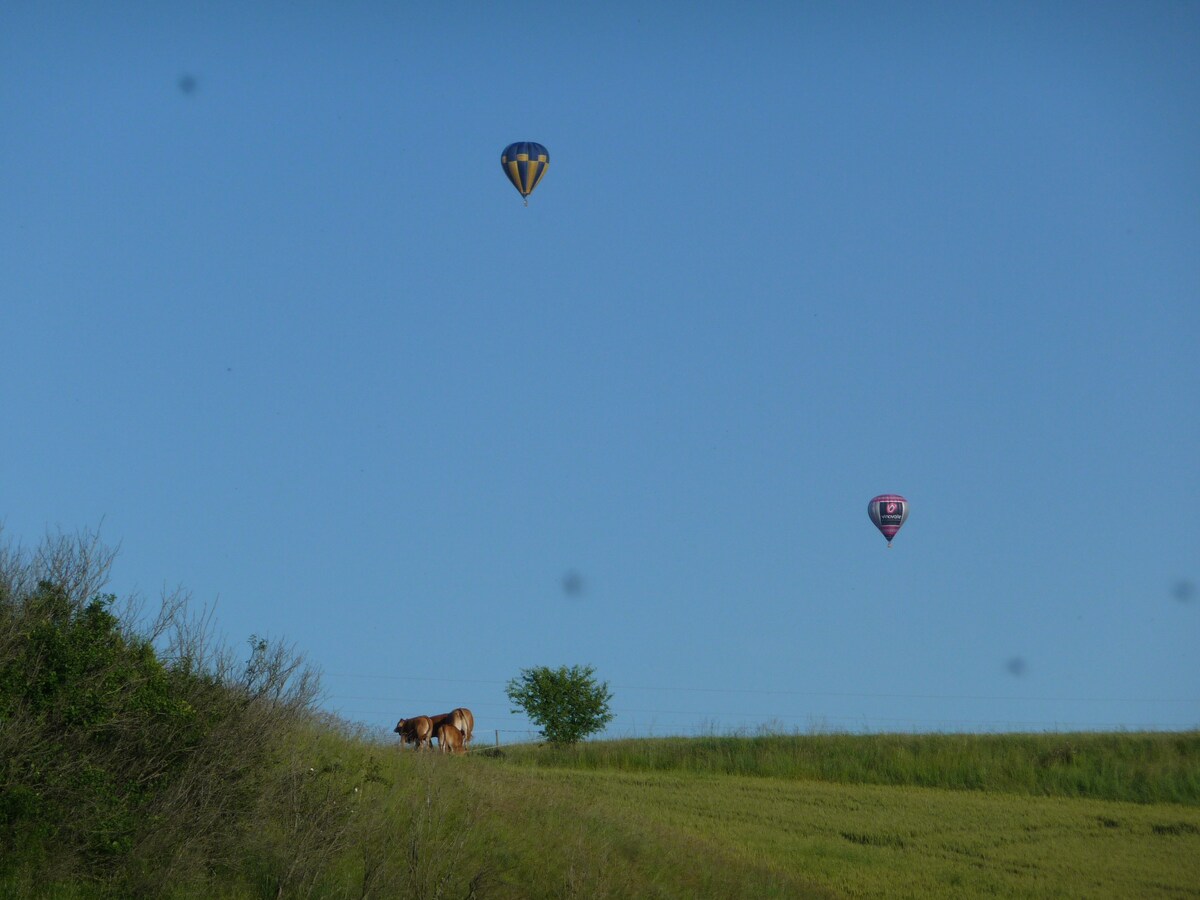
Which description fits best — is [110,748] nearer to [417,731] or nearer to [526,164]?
[417,731]

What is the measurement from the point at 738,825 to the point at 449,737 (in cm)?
972

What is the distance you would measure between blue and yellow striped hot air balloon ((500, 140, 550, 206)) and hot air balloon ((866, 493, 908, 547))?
26.1 m

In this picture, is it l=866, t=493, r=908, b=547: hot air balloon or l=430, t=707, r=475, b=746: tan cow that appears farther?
l=866, t=493, r=908, b=547: hot air balloon

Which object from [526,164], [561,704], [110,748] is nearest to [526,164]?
[526,164]

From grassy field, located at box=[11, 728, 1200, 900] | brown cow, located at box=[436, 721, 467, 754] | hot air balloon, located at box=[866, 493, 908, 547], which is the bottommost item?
grassy field, located at box=[11, 728, 1200, 900]

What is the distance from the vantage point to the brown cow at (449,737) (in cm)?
3581

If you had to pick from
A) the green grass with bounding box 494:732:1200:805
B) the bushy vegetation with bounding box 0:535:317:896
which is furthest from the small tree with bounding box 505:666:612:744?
the bushy vegetation with bounding box 0:535:317:896

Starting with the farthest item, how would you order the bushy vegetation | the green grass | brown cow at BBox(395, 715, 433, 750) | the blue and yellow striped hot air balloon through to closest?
the blue and yellow striped hot air balloon < the green grass < brown cow at BBox(395, 715, 433, 750) < the bushy vegetation

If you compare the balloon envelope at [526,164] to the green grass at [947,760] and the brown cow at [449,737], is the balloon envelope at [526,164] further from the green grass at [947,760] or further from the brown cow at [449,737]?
the brown cow at [449,737]

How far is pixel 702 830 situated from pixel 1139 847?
10252 mm

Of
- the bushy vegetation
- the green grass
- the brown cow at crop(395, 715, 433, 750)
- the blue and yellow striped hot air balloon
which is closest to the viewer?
the bushy vegetation

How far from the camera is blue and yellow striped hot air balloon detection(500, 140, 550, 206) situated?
5972 cm

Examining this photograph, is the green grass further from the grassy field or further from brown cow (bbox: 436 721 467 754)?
brown cow (bbox: 436 721 467 754)

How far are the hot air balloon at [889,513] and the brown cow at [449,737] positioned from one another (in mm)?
38121
